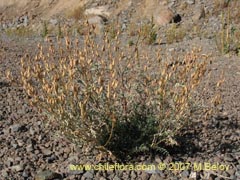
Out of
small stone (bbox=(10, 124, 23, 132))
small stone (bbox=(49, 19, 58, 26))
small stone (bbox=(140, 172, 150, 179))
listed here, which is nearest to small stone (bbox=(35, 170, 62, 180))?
small stone (bbox=(140, 172, 150, 179))

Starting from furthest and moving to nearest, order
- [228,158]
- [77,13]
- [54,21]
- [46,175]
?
[54,21] → [77,13] → [228,158] → [46,175]

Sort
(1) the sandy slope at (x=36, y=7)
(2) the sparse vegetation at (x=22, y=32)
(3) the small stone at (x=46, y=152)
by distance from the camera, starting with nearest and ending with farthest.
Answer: (3) the small stone at (x=46, y=152), (2) the sparse vegetation at (x=22, y=32), (1) the sandy slope at (x=36, y=7)

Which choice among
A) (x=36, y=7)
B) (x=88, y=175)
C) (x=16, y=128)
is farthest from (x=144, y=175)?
(x=36, y=7)

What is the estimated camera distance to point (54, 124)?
12.8 ft

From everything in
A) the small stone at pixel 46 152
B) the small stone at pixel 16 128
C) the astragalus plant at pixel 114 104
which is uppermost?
the astragalus plant at pixel 114 104

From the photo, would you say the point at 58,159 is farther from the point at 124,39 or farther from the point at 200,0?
the point at 200,0

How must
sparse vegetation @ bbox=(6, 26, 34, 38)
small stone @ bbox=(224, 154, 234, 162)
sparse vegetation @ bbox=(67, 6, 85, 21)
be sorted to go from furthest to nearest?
1. sparse vegetation @ bbox=(67, 6, 85, 21)
2. sparse vegetation @ bbox=(6, 26, 34, 38)
3. small stone @ bbox=(224, 154, 234, 162)

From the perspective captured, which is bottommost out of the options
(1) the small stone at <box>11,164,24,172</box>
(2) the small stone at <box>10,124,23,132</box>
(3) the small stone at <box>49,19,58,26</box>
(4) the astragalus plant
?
(1) the small stone at <box>11,164,24,172</box>

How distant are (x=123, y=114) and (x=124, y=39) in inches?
228

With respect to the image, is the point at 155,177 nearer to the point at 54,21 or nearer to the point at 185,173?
the point at 185,173

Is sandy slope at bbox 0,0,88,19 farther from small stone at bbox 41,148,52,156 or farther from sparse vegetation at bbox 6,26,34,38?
small stone at bbox 41,148,52,156

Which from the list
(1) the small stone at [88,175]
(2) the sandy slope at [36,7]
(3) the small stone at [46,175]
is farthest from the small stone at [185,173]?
(2) the sandy slope at [36,7]

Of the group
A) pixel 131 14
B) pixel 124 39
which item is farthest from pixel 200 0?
pixel 124 39

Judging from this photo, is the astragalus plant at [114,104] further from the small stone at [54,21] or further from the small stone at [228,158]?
the small stone at [54,21]
